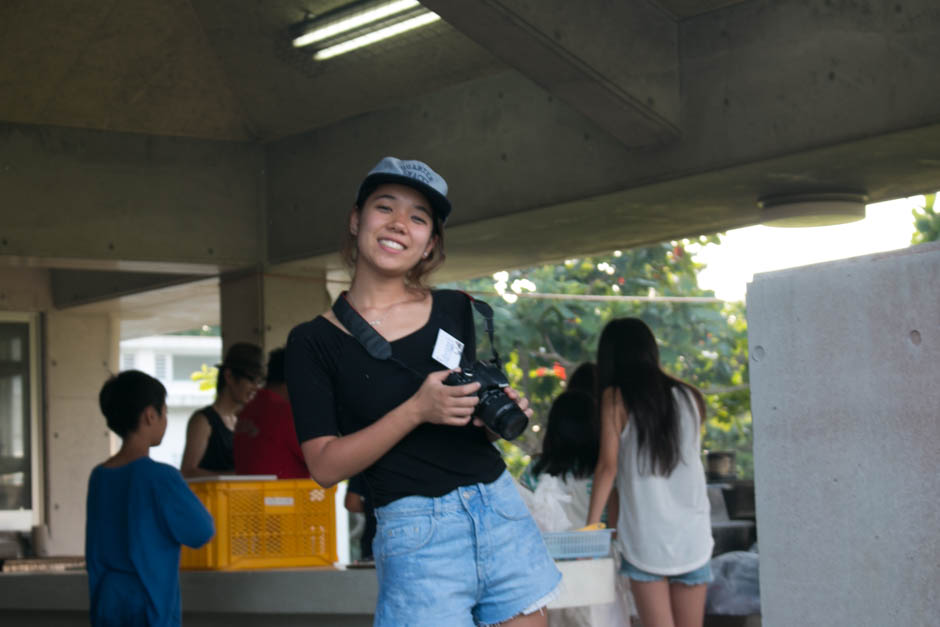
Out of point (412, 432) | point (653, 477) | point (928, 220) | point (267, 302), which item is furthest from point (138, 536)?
point (928, 220)

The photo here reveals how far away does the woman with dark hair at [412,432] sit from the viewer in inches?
78.5

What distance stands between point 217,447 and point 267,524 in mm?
1082

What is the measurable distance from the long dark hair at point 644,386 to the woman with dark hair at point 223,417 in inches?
73.6

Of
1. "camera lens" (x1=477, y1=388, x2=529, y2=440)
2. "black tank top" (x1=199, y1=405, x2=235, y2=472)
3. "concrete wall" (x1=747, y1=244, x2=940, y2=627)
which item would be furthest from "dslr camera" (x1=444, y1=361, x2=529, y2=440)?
"black tank top" (x1=199, y1=405, x2=235, y2=472)

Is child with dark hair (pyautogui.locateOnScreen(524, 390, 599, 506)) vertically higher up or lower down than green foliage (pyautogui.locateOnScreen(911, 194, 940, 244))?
lower down

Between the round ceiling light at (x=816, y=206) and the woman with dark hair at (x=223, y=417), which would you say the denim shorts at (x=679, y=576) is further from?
the woman with dark hair at (x=223, y=417)

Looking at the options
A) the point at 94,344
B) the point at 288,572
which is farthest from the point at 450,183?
the point at 94,344

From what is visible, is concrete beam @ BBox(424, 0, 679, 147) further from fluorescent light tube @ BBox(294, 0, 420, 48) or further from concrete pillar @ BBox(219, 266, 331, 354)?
concrete pillar @ BBox(219, 266, 331, 354)

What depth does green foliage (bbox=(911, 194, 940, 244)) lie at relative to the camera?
11.6m

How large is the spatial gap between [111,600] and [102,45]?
11.4 ft

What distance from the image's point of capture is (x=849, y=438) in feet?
7.74

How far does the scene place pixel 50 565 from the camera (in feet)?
21.1

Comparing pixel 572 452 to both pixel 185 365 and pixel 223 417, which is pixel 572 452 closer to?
pixel 223 417

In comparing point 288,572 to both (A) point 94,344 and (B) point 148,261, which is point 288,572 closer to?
(B) point 148,261
